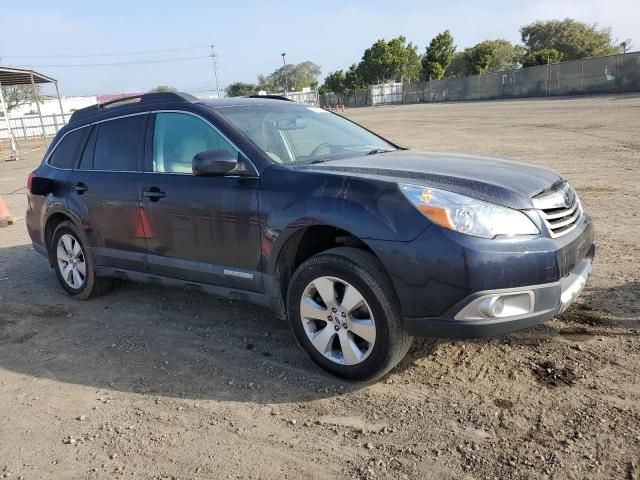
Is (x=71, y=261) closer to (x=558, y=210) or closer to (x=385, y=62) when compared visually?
(x=558, y=210)

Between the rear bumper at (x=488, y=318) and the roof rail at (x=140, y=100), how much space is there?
8.71 ft

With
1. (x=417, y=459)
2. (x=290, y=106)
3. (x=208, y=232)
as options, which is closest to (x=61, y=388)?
(x=208, y=232)

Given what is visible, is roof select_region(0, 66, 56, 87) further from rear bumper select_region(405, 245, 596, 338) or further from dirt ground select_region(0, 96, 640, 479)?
rear bumper select_region(405, 245, 596, 338)

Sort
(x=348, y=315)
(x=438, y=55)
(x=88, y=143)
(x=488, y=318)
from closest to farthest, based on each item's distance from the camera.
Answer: (x=488, y=318) < (x=348, y=315) < (x=88, y=143) < (x=438, y=55)

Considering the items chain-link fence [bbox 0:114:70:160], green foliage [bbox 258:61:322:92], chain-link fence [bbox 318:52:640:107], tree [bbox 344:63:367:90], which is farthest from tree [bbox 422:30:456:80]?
green foliage [bbox 258:61:322:92]

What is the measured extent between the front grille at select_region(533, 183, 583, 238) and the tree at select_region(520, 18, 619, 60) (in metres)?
79.1

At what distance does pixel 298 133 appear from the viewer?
4539 millimetres

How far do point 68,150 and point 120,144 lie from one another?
98cm

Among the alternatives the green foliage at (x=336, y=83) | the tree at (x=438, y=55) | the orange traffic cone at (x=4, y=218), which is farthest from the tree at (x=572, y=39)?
the orange traffic cone at (x=4, y=218)

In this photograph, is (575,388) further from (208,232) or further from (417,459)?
(208,232)

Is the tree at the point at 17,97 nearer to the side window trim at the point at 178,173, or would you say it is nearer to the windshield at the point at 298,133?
the side window trim at the point at 178,173

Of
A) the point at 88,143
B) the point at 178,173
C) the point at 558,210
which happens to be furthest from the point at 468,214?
the point at 88,143

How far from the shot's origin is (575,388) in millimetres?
3316

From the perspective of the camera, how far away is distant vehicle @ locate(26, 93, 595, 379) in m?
3.15
